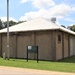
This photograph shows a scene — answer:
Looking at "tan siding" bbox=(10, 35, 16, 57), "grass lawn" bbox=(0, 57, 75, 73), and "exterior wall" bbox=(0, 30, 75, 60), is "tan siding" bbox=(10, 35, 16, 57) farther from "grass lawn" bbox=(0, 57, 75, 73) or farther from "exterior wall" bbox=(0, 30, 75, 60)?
"grass lawn" bbox=(0, 57, 75, 73)

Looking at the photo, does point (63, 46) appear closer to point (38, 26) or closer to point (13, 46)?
point (38, 26)

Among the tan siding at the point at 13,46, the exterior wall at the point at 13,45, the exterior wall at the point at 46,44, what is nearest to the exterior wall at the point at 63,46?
the exterior wall at the point at 46,44


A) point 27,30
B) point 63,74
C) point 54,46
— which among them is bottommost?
point 63,74

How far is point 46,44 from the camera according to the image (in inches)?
982

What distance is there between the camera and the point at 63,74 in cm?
1324

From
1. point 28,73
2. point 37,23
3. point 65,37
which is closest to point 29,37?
point 37,23

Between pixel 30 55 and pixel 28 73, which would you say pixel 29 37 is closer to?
pixel 30 55

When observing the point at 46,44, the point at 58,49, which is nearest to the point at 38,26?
the point at 46,44

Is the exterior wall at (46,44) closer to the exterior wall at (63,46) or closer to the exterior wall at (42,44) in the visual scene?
the exterior wall at (42,44)

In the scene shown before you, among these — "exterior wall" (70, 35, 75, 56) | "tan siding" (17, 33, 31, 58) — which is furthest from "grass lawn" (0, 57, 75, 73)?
"exterior wall" (70, 35, 75, 56)

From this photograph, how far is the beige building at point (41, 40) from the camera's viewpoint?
961 inches

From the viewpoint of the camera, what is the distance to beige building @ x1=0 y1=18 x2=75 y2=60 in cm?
2442

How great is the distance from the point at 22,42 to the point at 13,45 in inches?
60.1

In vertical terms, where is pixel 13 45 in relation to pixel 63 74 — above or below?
above
